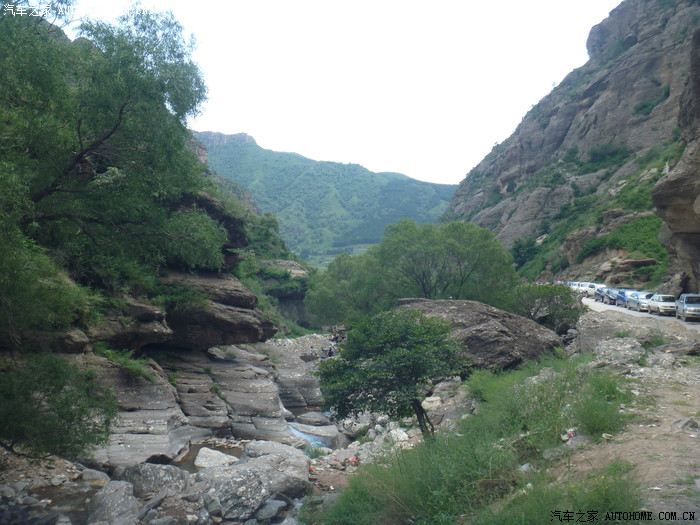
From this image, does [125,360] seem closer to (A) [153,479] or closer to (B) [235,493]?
(A) [153,479]

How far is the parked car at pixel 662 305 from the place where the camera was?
24672 millimetres

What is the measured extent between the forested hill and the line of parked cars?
3039 inches

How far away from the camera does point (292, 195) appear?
156m

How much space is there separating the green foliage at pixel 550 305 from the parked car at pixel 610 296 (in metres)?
9.24

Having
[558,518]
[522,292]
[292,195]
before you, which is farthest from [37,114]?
[292,195]

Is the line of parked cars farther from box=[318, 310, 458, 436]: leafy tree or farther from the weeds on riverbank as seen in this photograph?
box=[318, 310, 458, 436]: leafy tree

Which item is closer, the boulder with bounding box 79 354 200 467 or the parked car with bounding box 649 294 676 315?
the boulder with bounding box 79 354 200 467

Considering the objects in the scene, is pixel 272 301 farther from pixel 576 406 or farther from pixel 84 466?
pixel 576 406

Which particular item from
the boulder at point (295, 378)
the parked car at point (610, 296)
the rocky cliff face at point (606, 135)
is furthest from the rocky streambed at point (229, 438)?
the rocky cliff face at point (606, 135)

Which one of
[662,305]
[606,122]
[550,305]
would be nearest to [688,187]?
[662,305]

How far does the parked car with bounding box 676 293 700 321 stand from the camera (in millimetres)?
21609

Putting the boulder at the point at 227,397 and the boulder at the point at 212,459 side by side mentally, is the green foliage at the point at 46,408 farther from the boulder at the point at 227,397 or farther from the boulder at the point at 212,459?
the boulder at the point at 227,397

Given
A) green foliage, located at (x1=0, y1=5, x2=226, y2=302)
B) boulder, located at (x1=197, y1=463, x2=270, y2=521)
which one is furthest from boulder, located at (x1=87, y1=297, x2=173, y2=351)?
boulder, located at (x1=197, y1=463, x2=270, y2=521)

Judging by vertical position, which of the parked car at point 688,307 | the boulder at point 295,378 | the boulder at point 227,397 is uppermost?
the parked car at point 688,307
